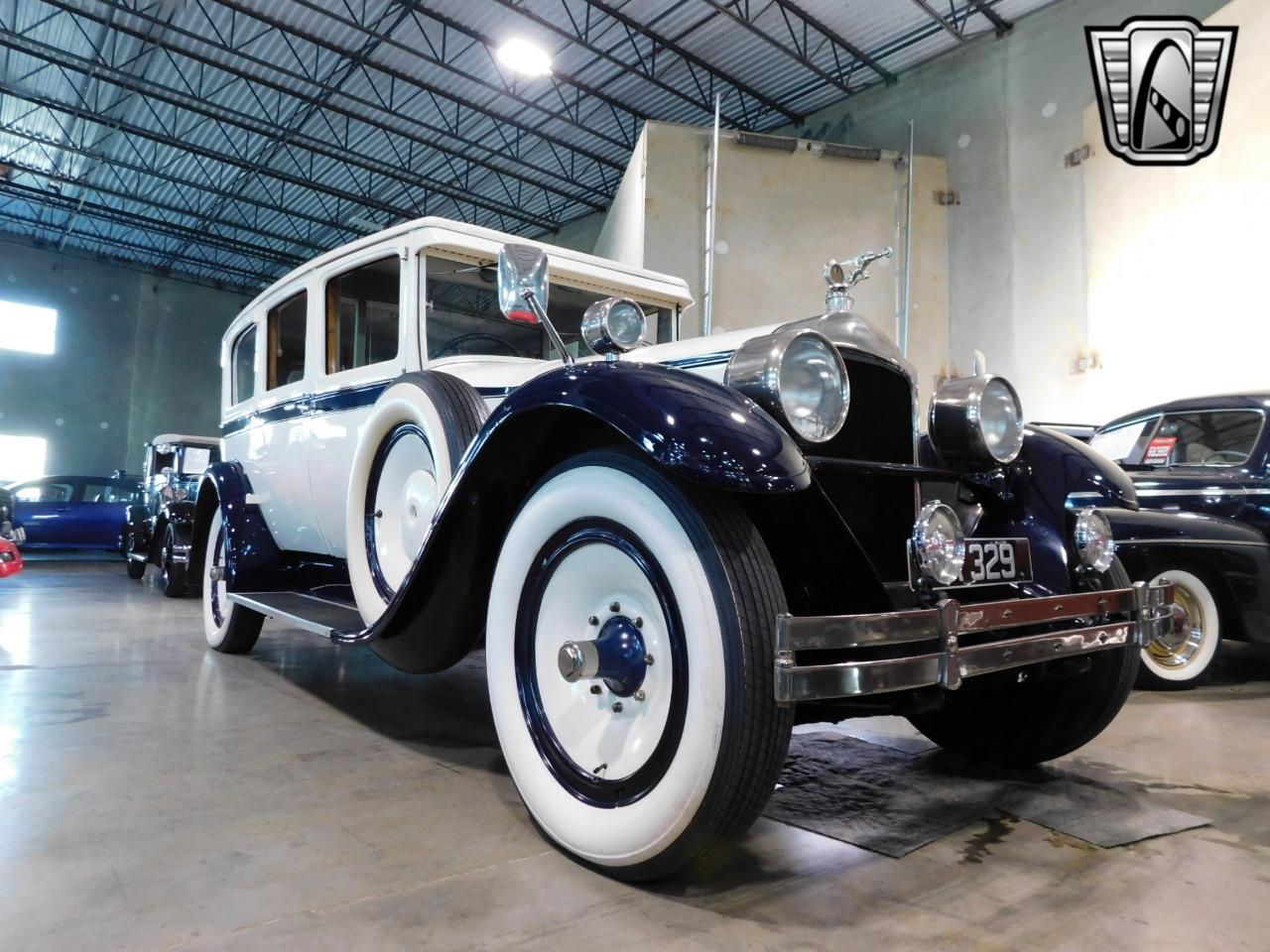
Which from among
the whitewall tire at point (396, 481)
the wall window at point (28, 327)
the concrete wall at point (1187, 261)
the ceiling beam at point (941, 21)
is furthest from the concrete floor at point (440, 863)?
the wall window at point (28, 327)

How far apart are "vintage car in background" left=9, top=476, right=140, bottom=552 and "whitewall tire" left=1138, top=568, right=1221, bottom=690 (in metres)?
11.3

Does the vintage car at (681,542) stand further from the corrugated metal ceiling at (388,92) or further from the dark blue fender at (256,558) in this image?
the corrugated metal ceiling at (388,92)

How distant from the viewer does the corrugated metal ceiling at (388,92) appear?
9.62 metres

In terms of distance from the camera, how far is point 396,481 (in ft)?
9.82

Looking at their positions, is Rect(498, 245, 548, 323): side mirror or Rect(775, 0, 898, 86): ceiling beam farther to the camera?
Rect(775, 0, 898, 86): ceiling beam

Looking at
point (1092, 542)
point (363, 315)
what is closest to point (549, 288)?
point (363, 315)

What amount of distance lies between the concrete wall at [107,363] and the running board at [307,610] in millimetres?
17200

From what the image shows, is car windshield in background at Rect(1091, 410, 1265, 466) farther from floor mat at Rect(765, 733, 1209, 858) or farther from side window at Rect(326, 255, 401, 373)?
side window at Rect(326, 255, 401, 373)

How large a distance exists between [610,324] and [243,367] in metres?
3.04

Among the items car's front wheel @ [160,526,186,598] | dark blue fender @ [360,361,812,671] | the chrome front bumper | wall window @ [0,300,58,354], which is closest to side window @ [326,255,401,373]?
dark blue fender @ [360,361,812,671]

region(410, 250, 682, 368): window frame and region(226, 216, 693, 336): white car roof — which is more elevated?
Result: region(226, 216, 693, 336): white car roof

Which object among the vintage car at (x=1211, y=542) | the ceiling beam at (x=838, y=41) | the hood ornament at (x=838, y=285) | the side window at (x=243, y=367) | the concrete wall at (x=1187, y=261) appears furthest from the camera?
the ceiling beam at (x=838, y=41)

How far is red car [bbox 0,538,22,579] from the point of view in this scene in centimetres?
579

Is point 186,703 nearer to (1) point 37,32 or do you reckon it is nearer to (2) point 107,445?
(1) point 37,32
